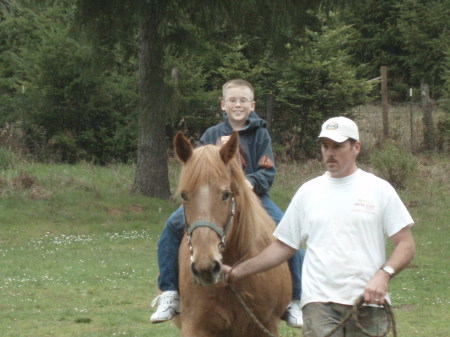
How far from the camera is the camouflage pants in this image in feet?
14.0

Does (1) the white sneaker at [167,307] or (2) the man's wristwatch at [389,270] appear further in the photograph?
(1) the white sneaker at [167,307]

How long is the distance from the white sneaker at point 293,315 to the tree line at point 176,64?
8.73m

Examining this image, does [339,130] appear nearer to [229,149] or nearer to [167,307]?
[229,149]

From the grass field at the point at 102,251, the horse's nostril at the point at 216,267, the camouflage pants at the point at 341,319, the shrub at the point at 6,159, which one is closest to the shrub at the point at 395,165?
the grass field at the point at 102,251

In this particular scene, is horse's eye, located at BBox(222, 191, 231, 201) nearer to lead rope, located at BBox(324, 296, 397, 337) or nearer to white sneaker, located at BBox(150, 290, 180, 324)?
lead rope, located at BBox(324, 296, 397, 337)

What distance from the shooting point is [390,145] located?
60.7 feet

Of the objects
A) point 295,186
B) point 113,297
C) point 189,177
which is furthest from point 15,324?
point 295,186

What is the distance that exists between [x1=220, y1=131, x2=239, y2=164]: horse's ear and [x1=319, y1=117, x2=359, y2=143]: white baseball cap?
0.54 meters

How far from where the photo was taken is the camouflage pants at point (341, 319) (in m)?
4.27

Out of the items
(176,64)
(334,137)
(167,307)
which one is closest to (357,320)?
(334,137)

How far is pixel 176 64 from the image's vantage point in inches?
829

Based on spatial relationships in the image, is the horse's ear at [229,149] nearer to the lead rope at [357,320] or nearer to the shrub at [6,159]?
the lead rope at [357,320]

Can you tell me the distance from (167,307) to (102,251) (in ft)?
26.4

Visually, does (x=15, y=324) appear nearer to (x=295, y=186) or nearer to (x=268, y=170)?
(x=268, y=170)
